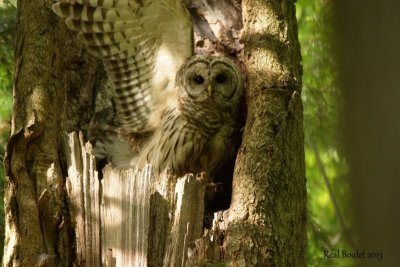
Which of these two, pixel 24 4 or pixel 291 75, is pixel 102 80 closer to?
pixel 24 4

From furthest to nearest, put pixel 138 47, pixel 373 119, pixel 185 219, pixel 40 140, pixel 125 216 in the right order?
pixel 138 47 < pixel 40 140 < pixel 125 216 < pixel 185 219 < pixel 373 119

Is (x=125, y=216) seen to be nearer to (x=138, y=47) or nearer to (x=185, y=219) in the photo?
(x=185, y=219)

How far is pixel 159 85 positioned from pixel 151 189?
1.07 meters

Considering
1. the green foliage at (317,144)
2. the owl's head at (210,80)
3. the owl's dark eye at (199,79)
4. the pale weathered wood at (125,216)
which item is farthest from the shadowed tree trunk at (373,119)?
the green foliage at (317,144)

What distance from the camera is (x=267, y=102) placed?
2.88m

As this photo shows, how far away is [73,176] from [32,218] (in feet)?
0.90

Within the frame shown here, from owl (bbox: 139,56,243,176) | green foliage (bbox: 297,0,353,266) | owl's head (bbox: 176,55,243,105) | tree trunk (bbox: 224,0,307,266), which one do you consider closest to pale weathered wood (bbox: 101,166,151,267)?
tree trunk (bbox: 224,0,307,266)

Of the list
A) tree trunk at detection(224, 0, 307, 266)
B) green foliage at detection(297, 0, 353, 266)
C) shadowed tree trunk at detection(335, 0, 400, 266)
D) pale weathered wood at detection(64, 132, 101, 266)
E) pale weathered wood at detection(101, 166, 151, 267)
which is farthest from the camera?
green foliage at detection(297, 0, 353, 266)

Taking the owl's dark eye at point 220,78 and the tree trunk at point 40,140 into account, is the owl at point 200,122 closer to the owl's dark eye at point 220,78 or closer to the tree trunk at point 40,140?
the owl's dark eye at point 220,78

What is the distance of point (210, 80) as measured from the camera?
133 inches

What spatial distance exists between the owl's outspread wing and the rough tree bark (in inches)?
12.3

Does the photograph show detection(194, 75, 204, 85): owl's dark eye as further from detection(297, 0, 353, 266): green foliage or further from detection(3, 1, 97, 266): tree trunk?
detection(297, 0, 353, 266): green foliage

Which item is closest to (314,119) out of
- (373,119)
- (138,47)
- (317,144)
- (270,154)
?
(317,144)

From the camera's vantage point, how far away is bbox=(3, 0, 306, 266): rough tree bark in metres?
2.56
